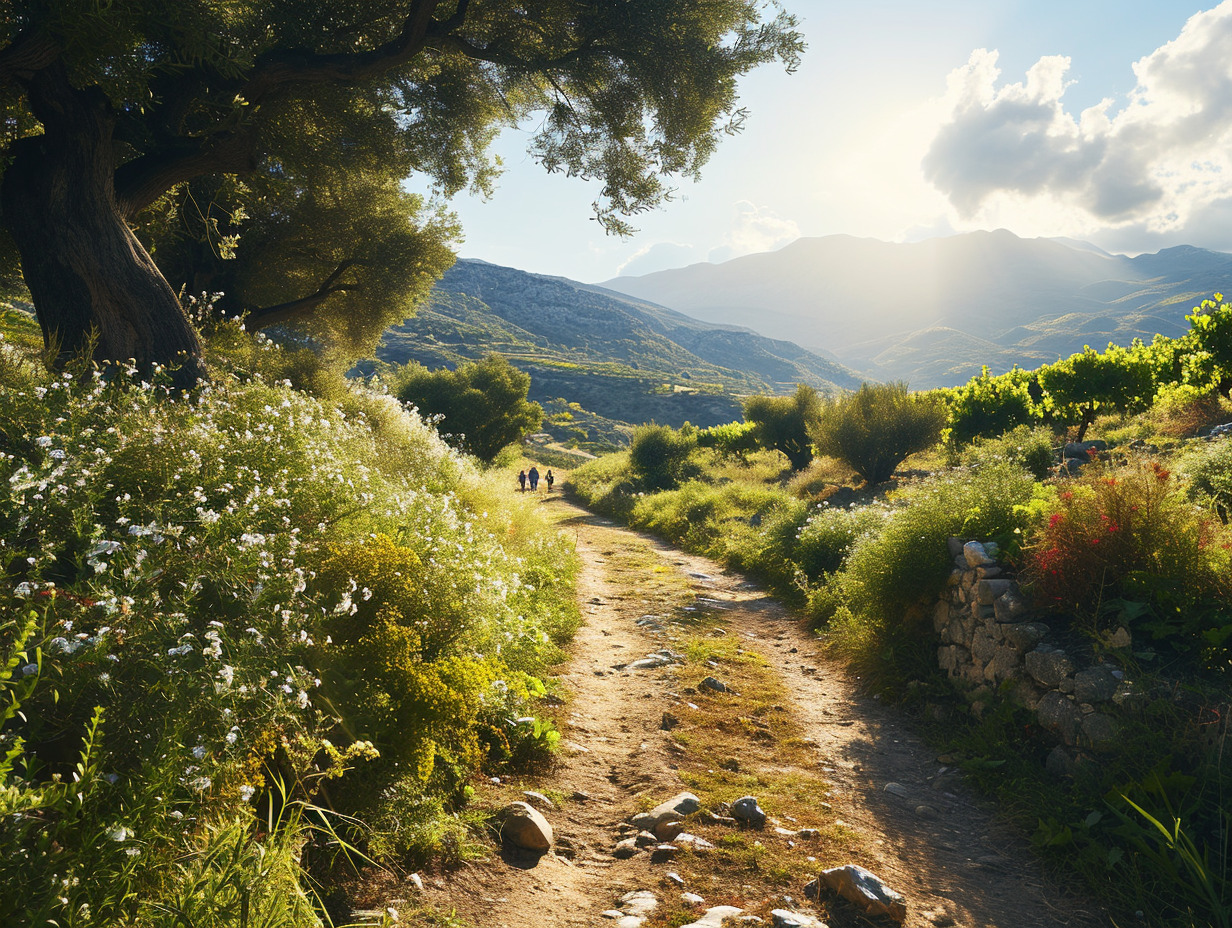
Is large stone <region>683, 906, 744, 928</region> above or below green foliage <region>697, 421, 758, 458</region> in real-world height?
below

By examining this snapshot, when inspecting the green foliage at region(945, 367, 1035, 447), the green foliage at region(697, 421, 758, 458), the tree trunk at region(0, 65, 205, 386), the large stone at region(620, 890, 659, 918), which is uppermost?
the tree trunk at region(0, 65, 205, 386)

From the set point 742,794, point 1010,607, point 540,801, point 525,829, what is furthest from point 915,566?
point 525,829

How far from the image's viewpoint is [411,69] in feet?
35.5

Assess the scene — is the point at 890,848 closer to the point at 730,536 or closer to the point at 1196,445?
the point at 1196,445

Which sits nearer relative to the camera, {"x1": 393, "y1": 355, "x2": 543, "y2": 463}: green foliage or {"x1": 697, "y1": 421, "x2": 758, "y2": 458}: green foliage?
{"x1": 393, "y1": 355, "x2": 543, "y2": 463}: green foliage

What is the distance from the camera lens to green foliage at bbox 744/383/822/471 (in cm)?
2836

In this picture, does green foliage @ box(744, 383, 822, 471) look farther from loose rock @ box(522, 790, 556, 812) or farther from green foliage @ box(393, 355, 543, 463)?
loose rock @ box(522, 790, 556, 812)

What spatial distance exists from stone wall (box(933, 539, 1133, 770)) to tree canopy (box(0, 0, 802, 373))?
8107 mm

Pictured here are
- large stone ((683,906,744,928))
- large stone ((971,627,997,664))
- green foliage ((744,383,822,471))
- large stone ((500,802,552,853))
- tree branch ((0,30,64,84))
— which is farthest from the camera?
green foliage ((744,383,822,471))

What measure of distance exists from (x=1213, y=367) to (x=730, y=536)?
11.7 metres

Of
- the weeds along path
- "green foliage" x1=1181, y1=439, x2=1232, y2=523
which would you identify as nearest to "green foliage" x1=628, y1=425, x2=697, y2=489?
the weeds along path

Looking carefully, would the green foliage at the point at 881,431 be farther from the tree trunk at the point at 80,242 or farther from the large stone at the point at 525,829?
the large stone at the point at 525,829

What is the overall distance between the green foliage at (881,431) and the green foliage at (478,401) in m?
14.3

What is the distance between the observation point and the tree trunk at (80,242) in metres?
7.16
